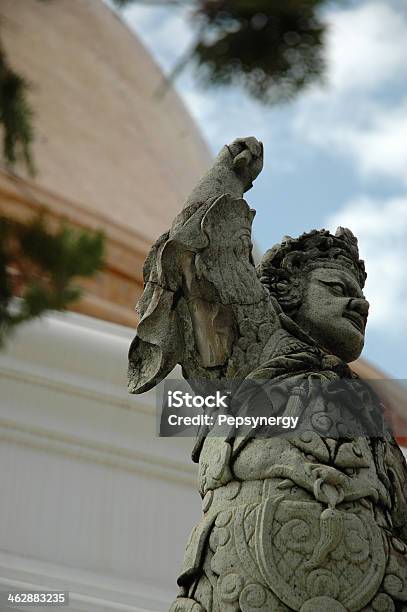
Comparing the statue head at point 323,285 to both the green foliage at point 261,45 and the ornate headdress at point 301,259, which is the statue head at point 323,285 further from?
the green foliage at point 261,45

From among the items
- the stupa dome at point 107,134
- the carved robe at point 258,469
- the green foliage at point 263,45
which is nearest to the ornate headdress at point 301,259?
the carved robe at point 258,469

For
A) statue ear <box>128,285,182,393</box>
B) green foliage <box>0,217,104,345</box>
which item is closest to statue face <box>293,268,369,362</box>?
statue ear <box>128,285,182,393</box>

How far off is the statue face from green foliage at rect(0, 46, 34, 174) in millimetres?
1251

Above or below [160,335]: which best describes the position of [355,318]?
above

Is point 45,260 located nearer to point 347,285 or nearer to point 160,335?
point 160,335

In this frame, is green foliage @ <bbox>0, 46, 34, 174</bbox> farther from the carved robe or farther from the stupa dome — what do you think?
the stupa dome

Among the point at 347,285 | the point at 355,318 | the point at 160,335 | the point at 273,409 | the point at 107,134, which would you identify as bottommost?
the point at 273,409

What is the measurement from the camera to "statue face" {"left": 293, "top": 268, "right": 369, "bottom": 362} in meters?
3.97

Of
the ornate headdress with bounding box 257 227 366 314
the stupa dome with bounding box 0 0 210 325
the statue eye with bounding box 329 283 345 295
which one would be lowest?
the statue eye with bounding box 329 283 345 295

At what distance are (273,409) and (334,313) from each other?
1.43 feet

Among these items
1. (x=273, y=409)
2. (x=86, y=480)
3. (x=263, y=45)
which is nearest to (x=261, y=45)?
(x=263, y=45)

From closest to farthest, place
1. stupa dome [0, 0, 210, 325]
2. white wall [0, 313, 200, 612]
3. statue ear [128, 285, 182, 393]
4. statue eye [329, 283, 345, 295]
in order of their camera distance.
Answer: statue ear [128, 285, 182, 393]
statue eye [329, 283, 345, 295]
white wall [0, 313, 200, 612]
stupa dome [0, 0, 210, 325]

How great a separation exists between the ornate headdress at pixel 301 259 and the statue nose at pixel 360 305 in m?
0.16

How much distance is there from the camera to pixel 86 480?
7879 millimetres
